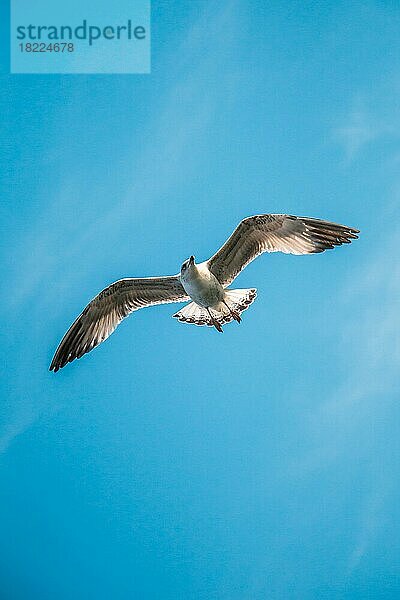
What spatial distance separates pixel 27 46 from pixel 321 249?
2.85 meters

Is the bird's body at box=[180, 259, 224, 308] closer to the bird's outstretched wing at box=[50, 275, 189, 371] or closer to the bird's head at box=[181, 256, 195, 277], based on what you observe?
the bird's head at box=[181, 256, 195, 277]

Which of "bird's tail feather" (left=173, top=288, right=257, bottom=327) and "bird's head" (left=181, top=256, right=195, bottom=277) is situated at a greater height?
"bird's head" (left=181, top=256, right=195, bottom=277)

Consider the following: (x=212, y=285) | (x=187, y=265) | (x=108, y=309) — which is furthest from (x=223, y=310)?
(x=108, y=309)

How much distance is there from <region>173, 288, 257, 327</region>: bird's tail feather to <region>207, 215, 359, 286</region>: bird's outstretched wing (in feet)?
0.58

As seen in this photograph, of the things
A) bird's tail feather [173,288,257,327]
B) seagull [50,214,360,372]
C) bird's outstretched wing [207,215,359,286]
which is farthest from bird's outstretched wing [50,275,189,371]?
bird's outstretched wing [207,215,359,286]

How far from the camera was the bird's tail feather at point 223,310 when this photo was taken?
5.93 m

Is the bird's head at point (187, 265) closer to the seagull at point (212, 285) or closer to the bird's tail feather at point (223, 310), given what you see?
the seagull at point (212, 285)

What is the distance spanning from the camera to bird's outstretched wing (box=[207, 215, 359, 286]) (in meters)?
5.83

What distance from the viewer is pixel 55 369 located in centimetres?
614

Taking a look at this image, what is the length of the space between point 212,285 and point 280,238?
17.4 inches

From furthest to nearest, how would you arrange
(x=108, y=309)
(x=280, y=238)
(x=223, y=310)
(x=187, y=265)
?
1. (x=108, y=309)
2. (x=223, y=310)
3. (x=280, y=238)
4. (x=187, y=265)

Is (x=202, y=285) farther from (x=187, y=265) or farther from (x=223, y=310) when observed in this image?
(x=223, y=310)

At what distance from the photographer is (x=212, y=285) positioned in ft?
19.2

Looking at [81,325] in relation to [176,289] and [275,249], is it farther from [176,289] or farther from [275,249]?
[275,249]
